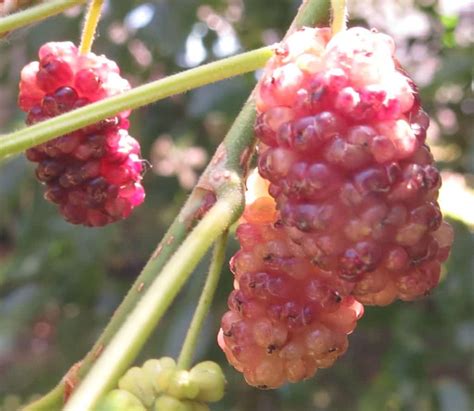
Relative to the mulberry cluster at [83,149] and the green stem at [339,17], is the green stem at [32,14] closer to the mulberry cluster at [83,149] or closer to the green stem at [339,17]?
the mulberry cluster at [83,149]

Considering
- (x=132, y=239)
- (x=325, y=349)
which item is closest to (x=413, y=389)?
(x=132, y=239)

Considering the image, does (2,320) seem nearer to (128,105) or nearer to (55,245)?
(55,245)

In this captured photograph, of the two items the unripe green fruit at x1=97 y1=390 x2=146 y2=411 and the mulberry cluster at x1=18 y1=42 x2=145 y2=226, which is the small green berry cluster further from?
the mulberry cluster at x1=18 y1=42 x2=145 y2=226

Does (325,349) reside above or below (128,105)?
below

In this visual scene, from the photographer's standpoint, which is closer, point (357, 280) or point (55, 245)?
point (357, 280)

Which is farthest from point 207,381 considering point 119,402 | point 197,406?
point 119,402

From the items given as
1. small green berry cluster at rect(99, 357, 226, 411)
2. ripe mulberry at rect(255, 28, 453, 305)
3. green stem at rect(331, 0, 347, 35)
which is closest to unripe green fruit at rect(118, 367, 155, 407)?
small green berry cluster at rect(99, 357, 226, 411)
